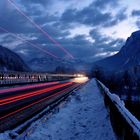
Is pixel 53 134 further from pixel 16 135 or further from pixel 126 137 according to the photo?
pixel 126 137

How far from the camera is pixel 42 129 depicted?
14852 mm

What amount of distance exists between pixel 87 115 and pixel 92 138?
6.42m

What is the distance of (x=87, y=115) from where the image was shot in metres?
20.4

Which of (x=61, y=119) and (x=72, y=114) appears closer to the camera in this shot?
(x=61, y=119)

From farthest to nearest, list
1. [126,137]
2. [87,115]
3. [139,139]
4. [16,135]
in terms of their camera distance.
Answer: [87,115] → [16,135] → [126,137] → [139,139]

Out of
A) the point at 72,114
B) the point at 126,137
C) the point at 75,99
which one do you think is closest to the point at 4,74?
the point at 75,99

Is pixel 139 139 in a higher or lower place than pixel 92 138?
higher

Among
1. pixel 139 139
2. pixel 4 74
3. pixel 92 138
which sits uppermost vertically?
pixel 4 74

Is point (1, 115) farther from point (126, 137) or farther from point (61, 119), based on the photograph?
point (126, 137)

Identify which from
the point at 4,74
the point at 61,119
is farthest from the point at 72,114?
the point at 4,74

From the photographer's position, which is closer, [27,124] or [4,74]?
[27,124]

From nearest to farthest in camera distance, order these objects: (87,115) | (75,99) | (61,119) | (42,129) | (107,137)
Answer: (107,137) → (42,129) → (61,119) → (87,115) → (75,99)

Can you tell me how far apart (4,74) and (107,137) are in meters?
39.5

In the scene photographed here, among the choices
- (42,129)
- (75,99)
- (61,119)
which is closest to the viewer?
(42,129)
